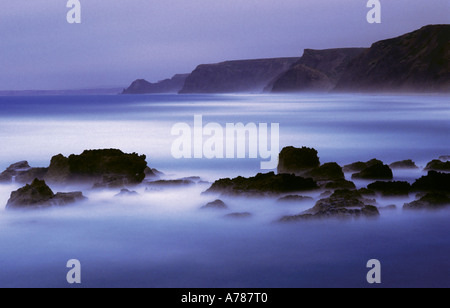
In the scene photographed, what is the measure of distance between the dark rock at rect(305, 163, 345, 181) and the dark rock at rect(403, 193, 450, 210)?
1.65 meters

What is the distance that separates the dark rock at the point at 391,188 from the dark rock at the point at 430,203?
51 cm

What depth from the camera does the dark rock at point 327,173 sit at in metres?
9.26

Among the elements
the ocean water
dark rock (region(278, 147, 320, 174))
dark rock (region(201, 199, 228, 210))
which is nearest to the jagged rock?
the ocean water

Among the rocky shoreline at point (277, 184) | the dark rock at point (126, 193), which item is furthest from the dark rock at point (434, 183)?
the dark rock at point (126, 193)

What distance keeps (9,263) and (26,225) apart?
4.09ft

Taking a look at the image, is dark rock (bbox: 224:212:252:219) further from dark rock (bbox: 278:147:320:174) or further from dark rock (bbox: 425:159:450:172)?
dark rock (bbox: 425:159:450:172)

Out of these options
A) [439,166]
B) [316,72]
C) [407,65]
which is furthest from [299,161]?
[316,72]

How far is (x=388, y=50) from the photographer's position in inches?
4365

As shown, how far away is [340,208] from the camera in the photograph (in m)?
7.34

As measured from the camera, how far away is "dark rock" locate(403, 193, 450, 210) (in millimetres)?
7703

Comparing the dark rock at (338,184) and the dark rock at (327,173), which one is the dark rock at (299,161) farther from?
the dark rock at (338,184)
